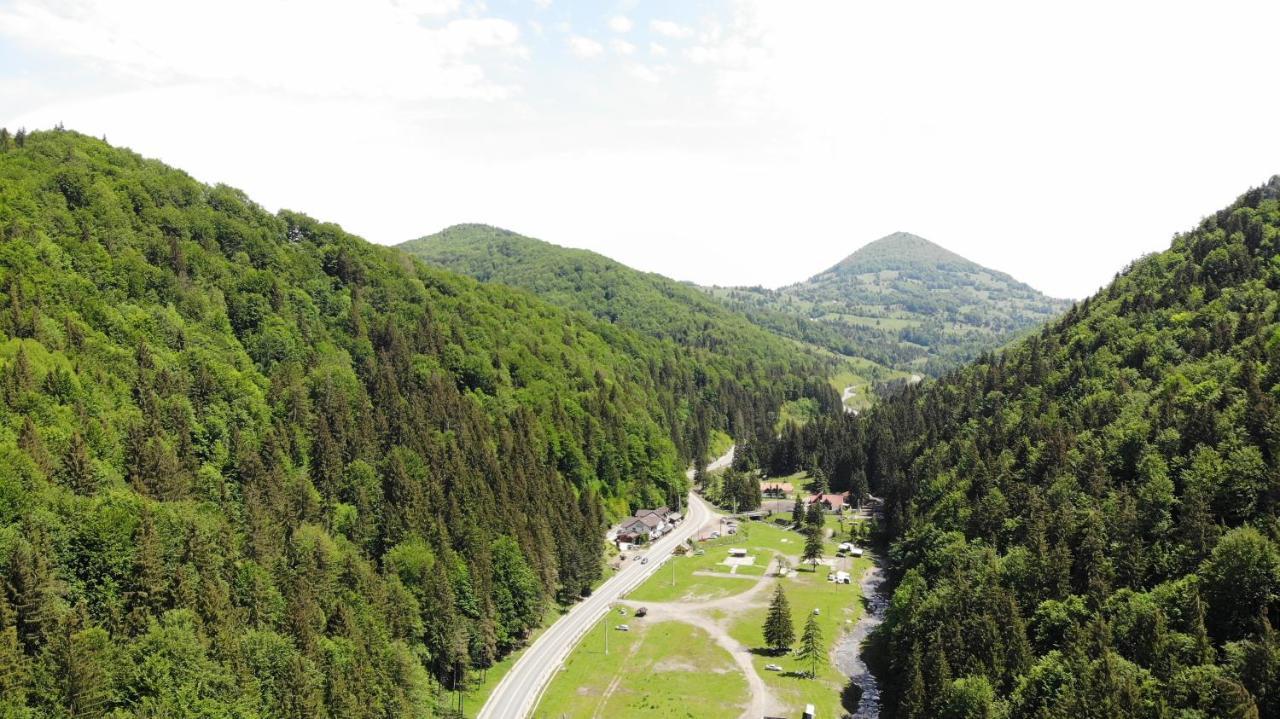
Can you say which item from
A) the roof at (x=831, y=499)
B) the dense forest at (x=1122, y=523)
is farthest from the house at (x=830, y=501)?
the dense forest at (x=1122, y=523)

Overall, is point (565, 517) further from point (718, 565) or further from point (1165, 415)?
point (1165, 415)

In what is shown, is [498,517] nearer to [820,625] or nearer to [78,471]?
[820,625]

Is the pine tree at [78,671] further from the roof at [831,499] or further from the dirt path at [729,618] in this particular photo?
the roof at [831,499]

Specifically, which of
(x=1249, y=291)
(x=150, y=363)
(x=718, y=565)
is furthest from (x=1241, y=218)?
(x=150, y=363)

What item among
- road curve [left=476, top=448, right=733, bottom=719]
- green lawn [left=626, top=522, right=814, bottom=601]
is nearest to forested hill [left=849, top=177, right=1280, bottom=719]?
green lawn [left=626, top=522, right=814, bottom=601]

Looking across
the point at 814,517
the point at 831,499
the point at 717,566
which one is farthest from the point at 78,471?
the point at 831,499

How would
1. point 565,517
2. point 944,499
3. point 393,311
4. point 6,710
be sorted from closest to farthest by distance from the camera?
1. point 6,710
2. point 944,499
3. point 565,517
4. point 393,311
